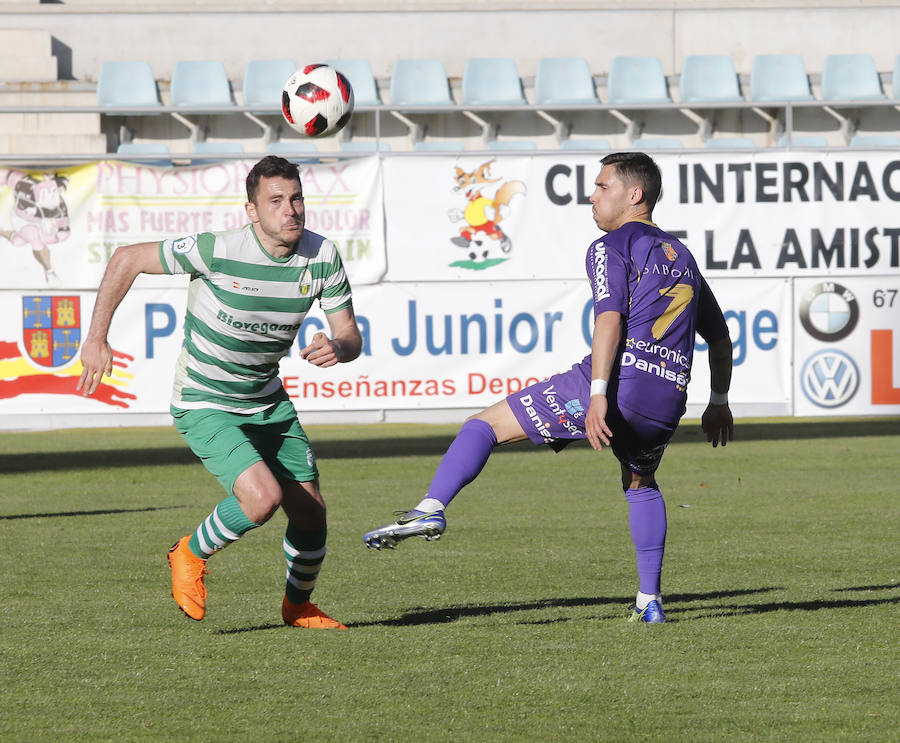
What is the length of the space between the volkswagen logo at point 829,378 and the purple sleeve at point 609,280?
882 centimetres

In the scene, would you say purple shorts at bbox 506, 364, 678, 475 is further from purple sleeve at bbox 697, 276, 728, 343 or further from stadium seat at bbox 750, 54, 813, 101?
stadium seat at bbox 750, 54, 813, 101

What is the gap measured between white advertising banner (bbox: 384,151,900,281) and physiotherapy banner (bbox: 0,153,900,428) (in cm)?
1

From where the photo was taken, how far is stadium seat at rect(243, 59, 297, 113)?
21594 millimetres

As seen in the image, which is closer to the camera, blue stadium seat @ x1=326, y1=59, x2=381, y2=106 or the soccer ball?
the soccer ball

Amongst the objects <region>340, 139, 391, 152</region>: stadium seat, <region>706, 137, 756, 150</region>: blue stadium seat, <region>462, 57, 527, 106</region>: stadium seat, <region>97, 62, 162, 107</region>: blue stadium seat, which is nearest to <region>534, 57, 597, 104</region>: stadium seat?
<region>462, 57, 527, 106</region>: stadium seat

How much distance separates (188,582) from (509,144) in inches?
590

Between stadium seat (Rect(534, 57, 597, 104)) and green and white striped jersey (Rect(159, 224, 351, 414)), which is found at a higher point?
stadium seat (Rect(534, 57, 597, 104))

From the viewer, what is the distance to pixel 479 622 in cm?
627

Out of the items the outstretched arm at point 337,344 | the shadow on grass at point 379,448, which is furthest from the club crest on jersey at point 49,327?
the outstretched arm at point 337,344

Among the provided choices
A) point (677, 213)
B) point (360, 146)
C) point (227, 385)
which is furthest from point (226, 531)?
point (360, 146)

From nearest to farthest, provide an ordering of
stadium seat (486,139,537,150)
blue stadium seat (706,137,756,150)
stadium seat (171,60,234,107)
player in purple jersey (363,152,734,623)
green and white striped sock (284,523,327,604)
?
1. player in purple jersey (363,152,734,623)
2. green and white striped sock (284,523,327,604)
3. stadium seat (486,139,537,150)
4. blue stadium seat (706,137,756,150)
5. stadium seat (171,60,234,107)

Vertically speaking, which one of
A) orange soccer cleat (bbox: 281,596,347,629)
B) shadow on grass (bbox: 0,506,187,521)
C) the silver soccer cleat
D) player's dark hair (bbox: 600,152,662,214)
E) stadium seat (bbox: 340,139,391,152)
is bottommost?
shadow on grass (bbox: 0,506,187,521)

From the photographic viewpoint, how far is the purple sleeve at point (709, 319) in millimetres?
6203

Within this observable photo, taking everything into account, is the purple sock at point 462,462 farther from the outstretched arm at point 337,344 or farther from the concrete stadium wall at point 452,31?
the concrete stadium wall at point 452,31
